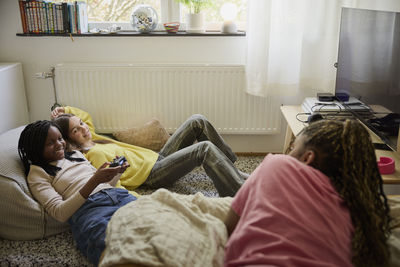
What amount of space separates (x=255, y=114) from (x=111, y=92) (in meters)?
1.01

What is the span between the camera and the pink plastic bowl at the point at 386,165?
68.5 inches

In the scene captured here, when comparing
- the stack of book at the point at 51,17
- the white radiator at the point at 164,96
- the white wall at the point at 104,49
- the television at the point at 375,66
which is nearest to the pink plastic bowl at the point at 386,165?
the television at the point at 375,66

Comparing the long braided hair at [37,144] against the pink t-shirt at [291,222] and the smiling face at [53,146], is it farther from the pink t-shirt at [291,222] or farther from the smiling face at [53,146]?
the pink t-shirt at [291,222]

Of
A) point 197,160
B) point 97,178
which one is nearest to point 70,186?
point 97,178

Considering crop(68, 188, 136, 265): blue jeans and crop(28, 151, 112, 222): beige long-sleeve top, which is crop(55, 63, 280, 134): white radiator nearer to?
crop(28, 151, 112, 222): beige long-sleeve top

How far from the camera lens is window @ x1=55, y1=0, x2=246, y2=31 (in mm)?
2924

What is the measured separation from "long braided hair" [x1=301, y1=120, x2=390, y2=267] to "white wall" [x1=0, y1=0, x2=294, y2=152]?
1.80 metres

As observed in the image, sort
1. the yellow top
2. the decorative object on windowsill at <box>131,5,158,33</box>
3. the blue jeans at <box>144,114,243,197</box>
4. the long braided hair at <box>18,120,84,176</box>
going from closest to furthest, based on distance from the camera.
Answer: the long braided hair at <box>18,120,84,176</box> < the blue jeans at <box>144,114,243,197</box> < the yellow top < the decorative object on windowsill at <box>131,5,158,33</box>

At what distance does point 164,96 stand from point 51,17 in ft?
3.02

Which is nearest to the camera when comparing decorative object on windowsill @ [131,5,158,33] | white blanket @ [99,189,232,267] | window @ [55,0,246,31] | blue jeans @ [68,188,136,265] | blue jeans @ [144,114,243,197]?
white blanket @ [99,189,232,267]

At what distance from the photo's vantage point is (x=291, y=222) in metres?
0.98

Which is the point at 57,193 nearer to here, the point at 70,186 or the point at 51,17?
the point at 70,186

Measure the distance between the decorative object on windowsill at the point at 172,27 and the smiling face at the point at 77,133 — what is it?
978 millimetres

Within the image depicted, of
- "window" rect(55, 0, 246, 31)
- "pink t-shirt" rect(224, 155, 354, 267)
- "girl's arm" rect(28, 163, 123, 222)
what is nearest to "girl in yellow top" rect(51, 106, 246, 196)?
"girl's arm" rect(28, 163, 123, 222)
